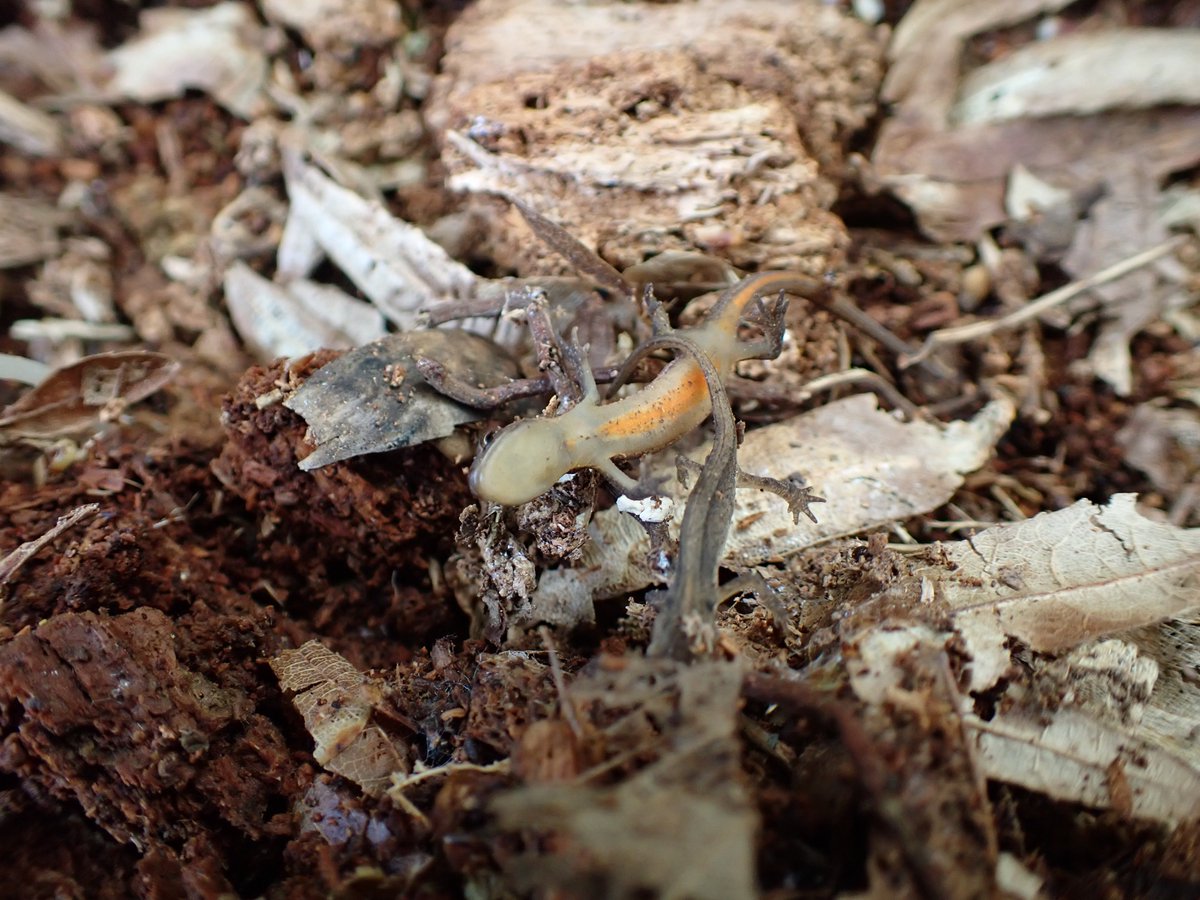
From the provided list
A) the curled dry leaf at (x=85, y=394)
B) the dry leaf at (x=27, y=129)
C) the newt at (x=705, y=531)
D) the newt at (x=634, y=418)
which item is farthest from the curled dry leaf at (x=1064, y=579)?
the dry leaf at (x=27, y=129)

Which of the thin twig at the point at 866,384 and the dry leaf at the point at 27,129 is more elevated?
the dry leaf at the point at 27,129

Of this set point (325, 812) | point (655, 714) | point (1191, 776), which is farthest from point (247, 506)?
point (1191, 776)

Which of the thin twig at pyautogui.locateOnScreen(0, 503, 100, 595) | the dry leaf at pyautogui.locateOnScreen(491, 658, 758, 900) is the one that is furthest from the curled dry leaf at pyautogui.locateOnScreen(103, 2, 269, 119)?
the dry leaf at pyautogui.locateOnScreen(491, 658, 758, 900)

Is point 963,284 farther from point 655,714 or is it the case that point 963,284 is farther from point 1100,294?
point 655,714

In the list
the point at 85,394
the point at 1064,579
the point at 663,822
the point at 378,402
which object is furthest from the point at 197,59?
the point at 1064,579

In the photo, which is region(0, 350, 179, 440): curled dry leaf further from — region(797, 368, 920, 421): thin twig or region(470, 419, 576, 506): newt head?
region(797, 368, 920, 421): thin twig

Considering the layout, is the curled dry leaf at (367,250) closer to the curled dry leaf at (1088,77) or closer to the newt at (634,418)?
the newt at (634,418)

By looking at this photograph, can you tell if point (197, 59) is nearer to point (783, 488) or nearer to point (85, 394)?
point (85, 394)
